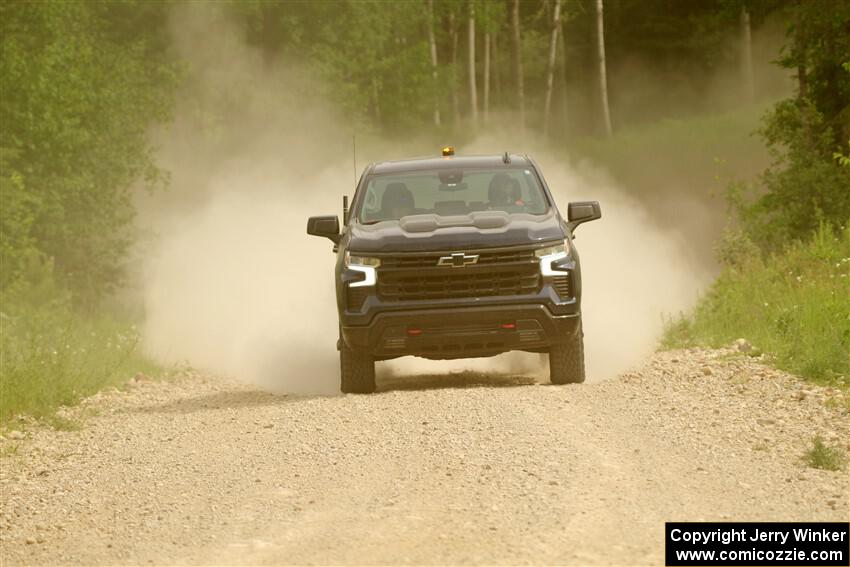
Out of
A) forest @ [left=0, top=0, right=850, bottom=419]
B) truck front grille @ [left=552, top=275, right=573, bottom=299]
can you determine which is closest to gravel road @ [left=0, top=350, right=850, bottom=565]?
truck front grille @ [left=552, top=275, right=573, bottom=299]

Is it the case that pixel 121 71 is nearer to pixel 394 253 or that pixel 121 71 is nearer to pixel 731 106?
pixel 394 253

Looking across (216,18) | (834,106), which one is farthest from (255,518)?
(216,18)

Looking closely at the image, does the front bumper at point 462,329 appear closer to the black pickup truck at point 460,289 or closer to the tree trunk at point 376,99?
the black pickup truck at point 460,289

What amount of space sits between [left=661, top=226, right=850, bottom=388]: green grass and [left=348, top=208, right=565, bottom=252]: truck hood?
2.66m

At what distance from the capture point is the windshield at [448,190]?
14.4 metres

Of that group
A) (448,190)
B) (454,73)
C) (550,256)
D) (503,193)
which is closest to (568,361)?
(550,256)

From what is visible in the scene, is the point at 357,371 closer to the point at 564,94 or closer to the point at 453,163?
the point at 453,163

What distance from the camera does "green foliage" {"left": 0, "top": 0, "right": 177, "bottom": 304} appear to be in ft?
83.9

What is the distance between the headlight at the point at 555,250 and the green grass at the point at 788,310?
237cm

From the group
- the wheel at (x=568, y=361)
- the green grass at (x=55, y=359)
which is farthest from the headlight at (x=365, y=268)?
the green grass at (x=55, y=359)

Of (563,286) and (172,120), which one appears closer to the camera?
(563,286)

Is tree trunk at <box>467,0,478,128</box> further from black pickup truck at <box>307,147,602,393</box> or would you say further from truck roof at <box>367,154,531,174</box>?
black pickup truck at <box>307,147,602,393</box>

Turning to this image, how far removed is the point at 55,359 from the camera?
58.0ft

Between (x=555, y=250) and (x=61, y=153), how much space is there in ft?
50.4
